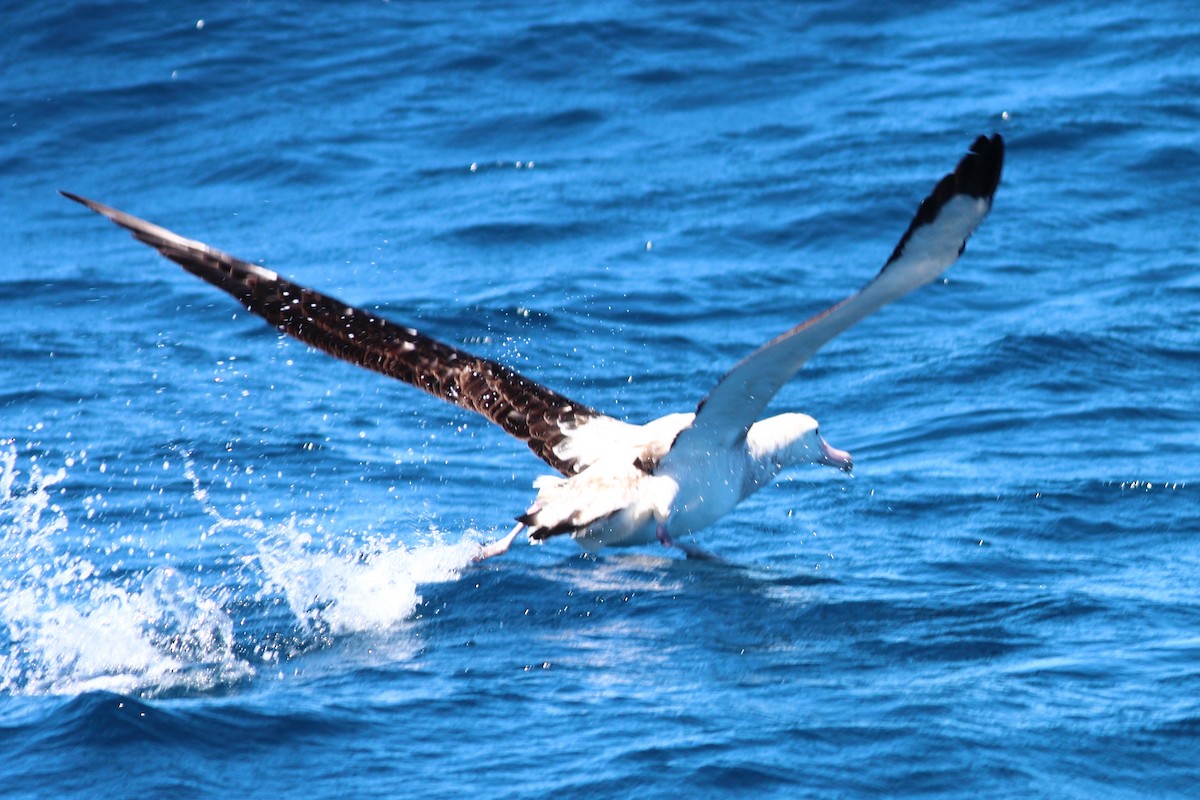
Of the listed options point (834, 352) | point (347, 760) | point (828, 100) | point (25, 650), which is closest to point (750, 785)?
point (347, 760)

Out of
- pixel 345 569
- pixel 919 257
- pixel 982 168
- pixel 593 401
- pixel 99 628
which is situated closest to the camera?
pixel 982 168

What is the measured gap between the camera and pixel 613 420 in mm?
11781

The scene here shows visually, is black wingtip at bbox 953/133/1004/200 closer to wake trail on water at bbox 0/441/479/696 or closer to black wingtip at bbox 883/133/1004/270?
black wingtip at bbox 883/133/1004/270

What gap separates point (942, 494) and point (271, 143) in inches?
465

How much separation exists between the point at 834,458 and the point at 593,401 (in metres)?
3.34

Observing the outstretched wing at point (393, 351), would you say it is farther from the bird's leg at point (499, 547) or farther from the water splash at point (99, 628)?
the water splash at point (99, 628)

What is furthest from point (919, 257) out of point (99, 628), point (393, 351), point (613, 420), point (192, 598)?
point (99, 628)

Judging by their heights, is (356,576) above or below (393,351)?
below

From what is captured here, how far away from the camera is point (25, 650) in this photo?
9062 millimetres

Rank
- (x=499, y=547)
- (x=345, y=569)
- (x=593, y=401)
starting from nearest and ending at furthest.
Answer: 1. (x=345, y=569)
2. (x=499, y=547)
3. (x=593, y=401)

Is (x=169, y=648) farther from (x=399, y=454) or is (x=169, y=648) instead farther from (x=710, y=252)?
(x=710, y=252)

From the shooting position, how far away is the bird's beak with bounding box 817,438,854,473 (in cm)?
1172

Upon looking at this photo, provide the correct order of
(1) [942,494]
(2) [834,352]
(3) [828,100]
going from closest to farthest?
1. (1) [942,494]
2. (2) [834,352]
3. (3) [828,100]

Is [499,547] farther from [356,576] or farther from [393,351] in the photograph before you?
[393,351]
